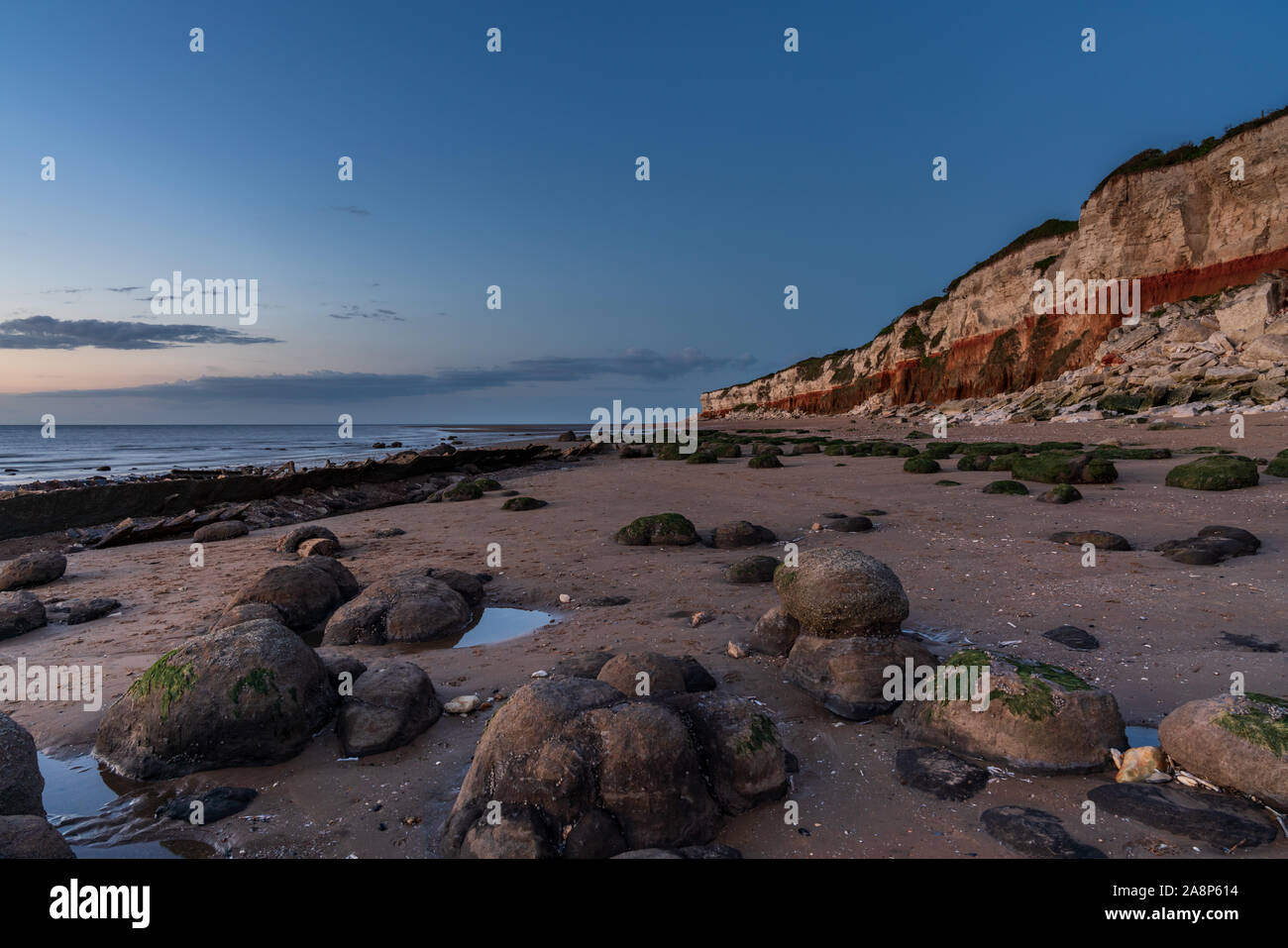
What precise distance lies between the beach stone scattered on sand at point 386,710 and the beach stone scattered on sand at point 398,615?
1.67 meters

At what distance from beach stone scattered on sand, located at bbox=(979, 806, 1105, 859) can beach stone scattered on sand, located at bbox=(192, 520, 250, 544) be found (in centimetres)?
1476

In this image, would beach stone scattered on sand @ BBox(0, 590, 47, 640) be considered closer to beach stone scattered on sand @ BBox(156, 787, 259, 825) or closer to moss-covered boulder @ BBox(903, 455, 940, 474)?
beach stone scattered on sand @ BBox(156, 787, 259, 825)

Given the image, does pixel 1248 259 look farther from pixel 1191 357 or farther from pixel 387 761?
pixel 387 761

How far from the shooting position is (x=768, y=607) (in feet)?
23.3

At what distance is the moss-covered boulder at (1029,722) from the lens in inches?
153

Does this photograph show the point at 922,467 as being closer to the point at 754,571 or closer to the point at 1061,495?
the point at 1061,495

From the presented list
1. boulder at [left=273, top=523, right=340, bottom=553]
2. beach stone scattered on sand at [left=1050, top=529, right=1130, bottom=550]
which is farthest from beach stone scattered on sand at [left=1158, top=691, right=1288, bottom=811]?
boulder at [left=273, top=523, right=340, bottom=553]

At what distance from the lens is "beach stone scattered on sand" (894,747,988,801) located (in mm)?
3732

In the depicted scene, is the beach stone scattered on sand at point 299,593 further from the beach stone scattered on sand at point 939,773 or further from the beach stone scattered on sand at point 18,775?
the beach stone scattered on sand at point 939,773

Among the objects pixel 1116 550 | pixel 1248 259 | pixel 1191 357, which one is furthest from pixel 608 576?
pixel 1248 259

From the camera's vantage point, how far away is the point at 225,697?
14.3 ft

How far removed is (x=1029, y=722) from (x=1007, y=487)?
11.1 m

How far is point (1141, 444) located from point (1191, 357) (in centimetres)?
1594

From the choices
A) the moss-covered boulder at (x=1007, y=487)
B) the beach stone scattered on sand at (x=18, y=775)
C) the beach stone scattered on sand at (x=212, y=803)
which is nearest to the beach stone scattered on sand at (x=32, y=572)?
the beach stone scattered on sand at (x=18, y=775)
